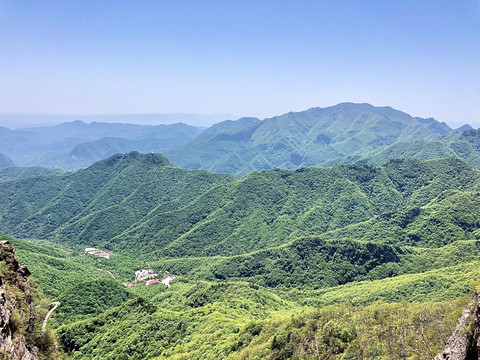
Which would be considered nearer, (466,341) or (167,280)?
(466,341)

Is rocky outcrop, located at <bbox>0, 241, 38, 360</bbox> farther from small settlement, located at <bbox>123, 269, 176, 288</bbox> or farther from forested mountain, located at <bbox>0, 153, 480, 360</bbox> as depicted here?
small settlement, located at <bbox>123, 269, 176, 288</bbox>

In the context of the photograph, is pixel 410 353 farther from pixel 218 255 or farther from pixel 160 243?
pixel 160 243

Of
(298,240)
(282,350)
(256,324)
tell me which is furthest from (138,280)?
(282,350)

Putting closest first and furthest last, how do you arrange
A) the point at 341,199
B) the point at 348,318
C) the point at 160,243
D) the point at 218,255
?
the point at 348,318 < the point at 218,255 < the point at 160,243 < the point at 341,199

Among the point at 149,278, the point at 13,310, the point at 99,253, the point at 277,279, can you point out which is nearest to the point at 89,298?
the point at 149,278

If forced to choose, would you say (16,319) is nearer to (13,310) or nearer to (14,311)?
(14,311)
